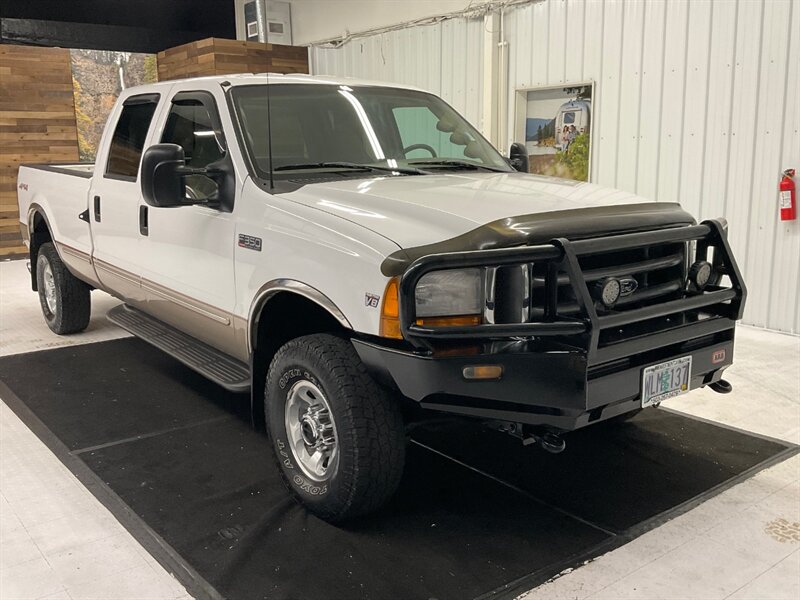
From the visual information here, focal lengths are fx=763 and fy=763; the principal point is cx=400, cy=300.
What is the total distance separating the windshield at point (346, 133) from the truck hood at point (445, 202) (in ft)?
1.01

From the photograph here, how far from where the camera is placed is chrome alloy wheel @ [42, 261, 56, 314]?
614 centimetres

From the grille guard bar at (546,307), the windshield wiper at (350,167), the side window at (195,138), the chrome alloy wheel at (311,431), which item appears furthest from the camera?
the side window at (195,138)

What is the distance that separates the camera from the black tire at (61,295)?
19.5ft

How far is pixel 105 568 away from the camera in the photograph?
276 centimetres

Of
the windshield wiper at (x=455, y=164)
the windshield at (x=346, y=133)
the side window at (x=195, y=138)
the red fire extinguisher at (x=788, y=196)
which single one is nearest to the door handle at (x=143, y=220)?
the side window at (x=195, y=138)

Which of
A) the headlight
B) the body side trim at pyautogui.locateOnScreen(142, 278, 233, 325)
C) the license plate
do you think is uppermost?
the headlight

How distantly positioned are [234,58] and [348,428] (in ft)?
31.4

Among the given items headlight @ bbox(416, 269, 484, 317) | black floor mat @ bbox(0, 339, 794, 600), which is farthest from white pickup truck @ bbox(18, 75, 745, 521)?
black floor mat @ bbox(0, 339, 794, 600)

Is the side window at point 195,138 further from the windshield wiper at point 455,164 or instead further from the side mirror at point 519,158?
the side mirror at point 519,158

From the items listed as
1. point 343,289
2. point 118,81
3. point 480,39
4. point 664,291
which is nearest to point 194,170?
point 343,289

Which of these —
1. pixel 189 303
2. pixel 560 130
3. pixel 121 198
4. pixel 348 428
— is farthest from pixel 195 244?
pixel 560 130

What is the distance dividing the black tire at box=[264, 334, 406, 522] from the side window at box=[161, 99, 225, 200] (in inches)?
43.3

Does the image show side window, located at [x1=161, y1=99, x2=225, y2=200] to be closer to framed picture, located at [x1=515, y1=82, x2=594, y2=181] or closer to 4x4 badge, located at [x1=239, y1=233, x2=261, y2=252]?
4x4 badge, located at [x1=239, y1=233, x2=261, y2=252]

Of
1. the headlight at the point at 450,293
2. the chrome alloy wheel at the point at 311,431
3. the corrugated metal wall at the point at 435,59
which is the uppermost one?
the corrugated metal wall at the point at 435,59
